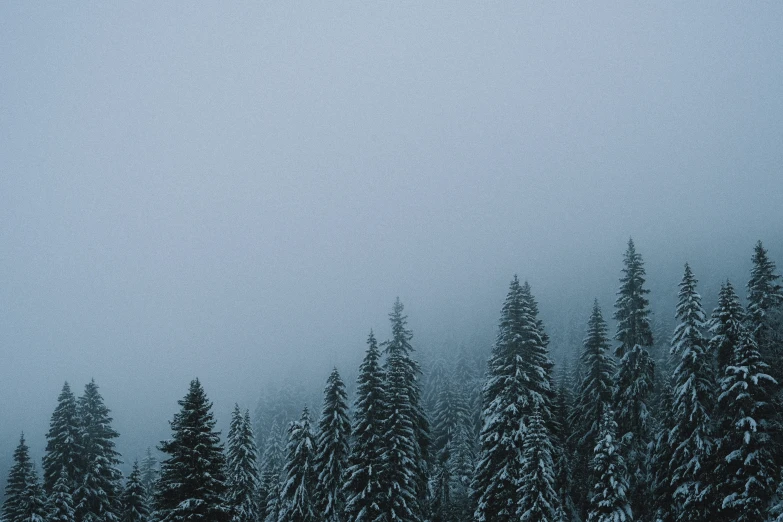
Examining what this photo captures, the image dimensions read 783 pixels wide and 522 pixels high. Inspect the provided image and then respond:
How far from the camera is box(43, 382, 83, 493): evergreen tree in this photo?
37844 millimetres

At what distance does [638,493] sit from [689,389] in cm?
911

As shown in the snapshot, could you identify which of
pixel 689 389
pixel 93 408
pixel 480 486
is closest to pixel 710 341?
pixel 689 389

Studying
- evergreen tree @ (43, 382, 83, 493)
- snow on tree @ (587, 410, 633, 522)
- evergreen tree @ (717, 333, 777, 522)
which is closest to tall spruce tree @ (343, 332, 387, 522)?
snow on tree @ (587, 410, 633, 522)

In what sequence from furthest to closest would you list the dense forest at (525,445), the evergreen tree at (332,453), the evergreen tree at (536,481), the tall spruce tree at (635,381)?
the tall spruce tree at (635,381) → the evergreen tree at (332,453) → the evergreen tree at (536,481) → the dense forest at (525,445)

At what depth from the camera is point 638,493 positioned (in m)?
32.7

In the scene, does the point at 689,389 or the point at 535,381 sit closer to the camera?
the point at 689,389

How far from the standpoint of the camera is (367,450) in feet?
98.1

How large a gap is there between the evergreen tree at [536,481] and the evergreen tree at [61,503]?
29970 mm

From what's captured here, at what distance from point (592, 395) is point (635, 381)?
12.7ft

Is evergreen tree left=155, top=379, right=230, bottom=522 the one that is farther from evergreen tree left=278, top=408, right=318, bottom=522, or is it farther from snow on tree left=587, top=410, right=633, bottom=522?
snow on tree left=587, top=410, right=633, bottom=522

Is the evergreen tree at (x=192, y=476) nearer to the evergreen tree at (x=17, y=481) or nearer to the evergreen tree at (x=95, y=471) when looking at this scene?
the evergreen tree at (x=17, y=481)

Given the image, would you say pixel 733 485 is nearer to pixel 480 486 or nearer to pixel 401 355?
pixel 480 486

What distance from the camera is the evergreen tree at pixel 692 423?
89.0 feet

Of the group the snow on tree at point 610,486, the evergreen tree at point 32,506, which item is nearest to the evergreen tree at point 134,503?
the evergreen tree at point 32,506
